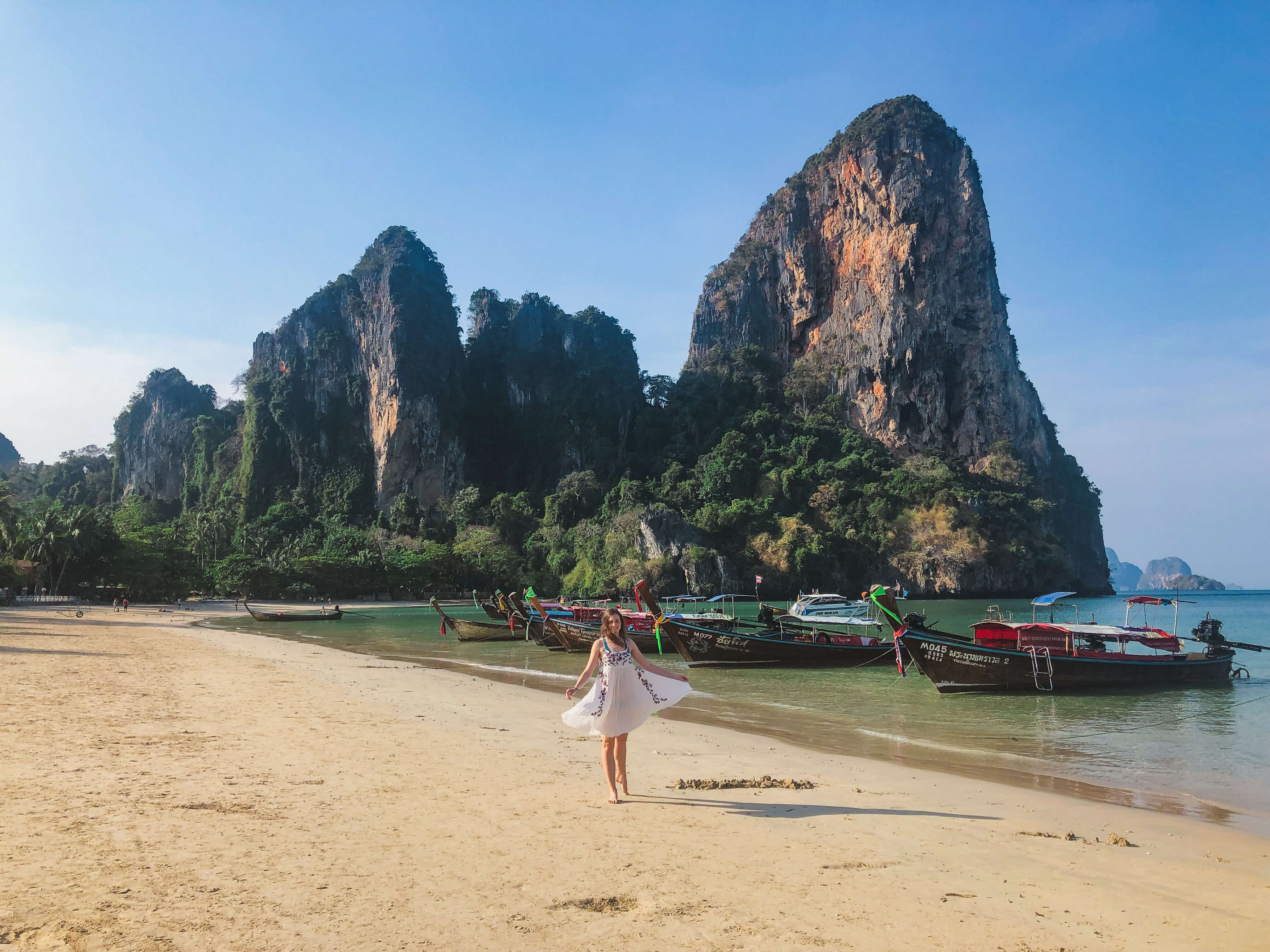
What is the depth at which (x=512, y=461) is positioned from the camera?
104000 mm

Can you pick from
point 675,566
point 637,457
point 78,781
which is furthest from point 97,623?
point 637,457

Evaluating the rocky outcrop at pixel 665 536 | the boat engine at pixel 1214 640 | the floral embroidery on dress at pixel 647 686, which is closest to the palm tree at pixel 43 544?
the rocky outcrop at pixel 665 536

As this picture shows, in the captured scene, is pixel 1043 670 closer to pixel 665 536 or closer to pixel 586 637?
pixel 586 637

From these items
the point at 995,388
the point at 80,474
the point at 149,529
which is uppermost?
the point at 995,388

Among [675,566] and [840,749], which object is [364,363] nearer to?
[675,566]

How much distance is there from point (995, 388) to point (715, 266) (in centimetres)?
4288

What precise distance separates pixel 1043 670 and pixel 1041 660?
25 centimetres

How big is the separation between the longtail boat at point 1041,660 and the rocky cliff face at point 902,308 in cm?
6987

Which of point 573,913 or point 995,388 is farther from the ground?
point 995,388

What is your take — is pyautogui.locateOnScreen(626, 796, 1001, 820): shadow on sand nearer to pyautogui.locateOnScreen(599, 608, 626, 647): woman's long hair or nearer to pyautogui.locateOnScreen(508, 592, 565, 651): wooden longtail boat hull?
pyautogui.locateOnScreen(599, 608, 626, 647): woman's long hair

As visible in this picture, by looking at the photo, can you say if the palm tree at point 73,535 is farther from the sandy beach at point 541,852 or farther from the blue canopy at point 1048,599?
the blue canopy at point 1048,599

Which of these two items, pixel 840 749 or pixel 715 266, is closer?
pixel 840 749

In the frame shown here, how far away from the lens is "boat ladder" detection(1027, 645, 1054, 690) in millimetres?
16859

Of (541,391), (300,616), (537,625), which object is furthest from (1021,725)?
(541,391)
